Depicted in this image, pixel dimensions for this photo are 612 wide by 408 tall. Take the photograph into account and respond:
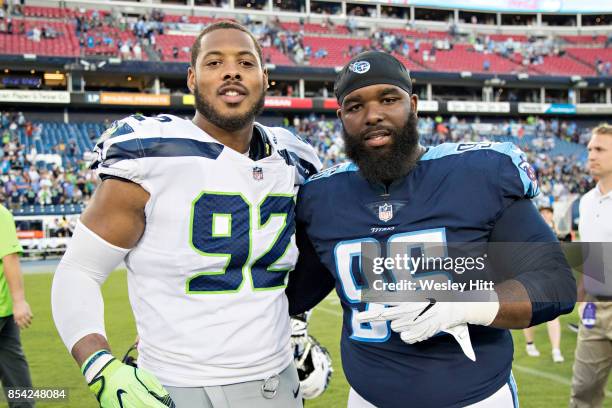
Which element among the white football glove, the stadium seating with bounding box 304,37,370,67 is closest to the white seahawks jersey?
the white football glove

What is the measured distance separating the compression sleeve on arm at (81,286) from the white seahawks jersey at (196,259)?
0.17 meters

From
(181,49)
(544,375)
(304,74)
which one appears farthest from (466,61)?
(544,375)

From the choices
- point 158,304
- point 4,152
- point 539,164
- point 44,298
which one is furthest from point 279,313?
point 539,164

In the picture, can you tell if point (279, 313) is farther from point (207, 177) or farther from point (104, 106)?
point (104, 106)

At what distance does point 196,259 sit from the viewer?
2.21 metres

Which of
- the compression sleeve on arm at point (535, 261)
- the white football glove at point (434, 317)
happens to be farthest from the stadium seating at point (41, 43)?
the white football glove at point (434, 317)

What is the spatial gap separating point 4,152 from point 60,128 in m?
4.71

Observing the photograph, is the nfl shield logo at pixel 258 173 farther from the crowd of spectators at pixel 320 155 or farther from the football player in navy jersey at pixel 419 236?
the crowd of spectators at pixel 320 155

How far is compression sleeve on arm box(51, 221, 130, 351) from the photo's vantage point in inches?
81.2

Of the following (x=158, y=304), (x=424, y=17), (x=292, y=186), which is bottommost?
(x=158, y=304)

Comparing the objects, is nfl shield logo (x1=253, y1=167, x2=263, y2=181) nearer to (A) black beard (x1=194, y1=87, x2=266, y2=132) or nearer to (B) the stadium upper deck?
(A) black beard (x1=194, y1=87, x2=266, y2=132)

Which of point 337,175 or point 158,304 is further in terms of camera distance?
point 337,175

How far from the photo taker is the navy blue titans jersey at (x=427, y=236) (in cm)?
216

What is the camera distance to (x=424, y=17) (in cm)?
4412
